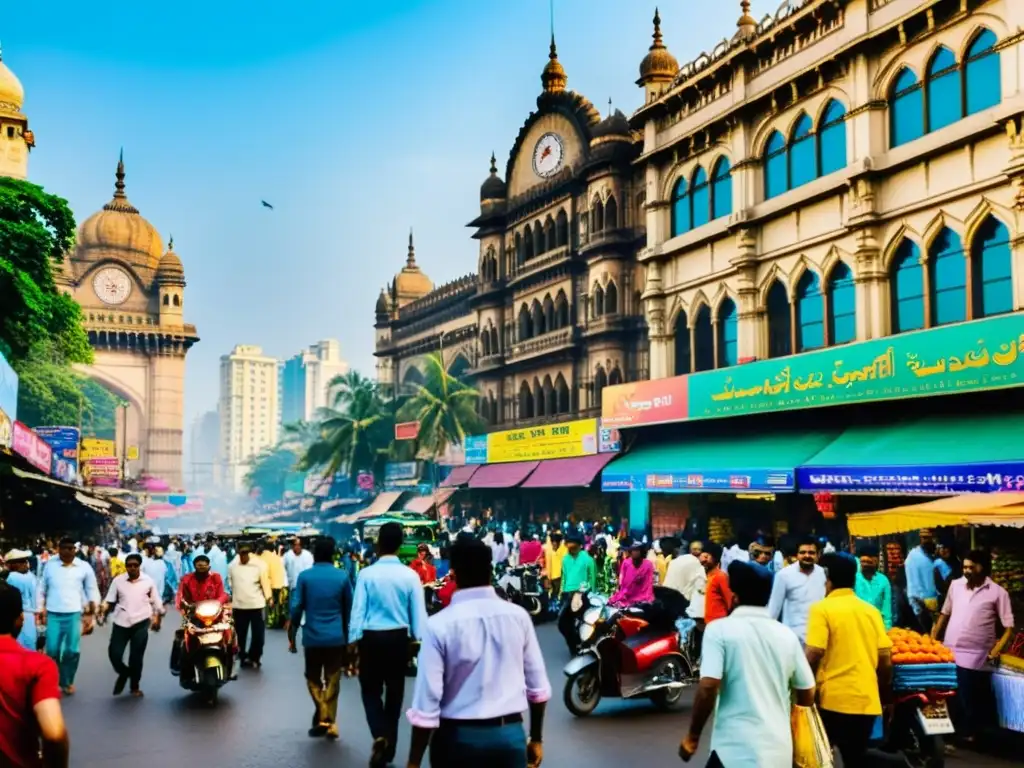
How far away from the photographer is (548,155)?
37562 millimetres

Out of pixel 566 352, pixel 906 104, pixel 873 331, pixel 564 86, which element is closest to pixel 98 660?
pixel 873 331

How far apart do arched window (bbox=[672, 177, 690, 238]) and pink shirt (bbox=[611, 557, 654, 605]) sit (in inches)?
719

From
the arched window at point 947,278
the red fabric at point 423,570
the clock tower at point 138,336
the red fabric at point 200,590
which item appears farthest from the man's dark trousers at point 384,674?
the clock tower at point 138,336

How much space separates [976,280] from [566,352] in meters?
17.9

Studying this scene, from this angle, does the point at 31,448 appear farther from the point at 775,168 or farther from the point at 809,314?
the point at 775,168

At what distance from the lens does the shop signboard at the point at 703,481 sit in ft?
68.9

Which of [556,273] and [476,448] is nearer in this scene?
[556,273]

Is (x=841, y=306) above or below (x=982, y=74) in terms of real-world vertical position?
below

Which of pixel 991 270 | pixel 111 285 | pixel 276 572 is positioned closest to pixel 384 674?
pixel 276 572

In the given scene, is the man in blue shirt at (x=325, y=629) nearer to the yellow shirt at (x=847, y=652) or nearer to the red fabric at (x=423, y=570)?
the yellow shirt at (x=847, y=652)

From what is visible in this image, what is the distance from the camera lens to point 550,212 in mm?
37406

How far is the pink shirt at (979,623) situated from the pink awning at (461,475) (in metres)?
30.6

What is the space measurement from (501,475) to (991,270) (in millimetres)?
20373

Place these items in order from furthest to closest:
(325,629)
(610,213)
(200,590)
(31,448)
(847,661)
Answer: (610,213) < (31,448) < (200,590) < (325,629) < (847,661)
